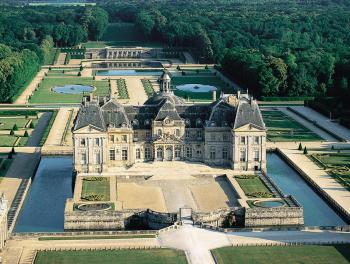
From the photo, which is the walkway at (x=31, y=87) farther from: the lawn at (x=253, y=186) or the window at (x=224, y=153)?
the lawn at (x=253, y=186)

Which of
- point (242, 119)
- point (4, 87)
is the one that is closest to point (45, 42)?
point (4, 87)

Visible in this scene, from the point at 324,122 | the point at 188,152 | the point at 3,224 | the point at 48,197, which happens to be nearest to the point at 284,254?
the point at 3,224

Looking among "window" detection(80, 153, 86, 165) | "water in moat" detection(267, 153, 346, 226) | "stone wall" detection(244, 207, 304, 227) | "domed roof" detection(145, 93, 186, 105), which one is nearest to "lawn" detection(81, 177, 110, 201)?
"window" detection(80, 153, 86, 165)

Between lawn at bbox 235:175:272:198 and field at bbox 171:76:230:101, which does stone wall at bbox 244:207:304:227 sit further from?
field at bbox 171:76:230:101

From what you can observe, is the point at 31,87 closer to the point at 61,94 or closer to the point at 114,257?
the point at 61,94

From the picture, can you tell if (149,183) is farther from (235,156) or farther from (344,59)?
(344,59)

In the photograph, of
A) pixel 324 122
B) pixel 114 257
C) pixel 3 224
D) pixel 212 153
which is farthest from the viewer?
pixel 324 122

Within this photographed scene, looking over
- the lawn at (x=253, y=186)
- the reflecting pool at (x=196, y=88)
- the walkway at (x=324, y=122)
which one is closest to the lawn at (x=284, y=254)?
the lawn at (x=253, y=186)
